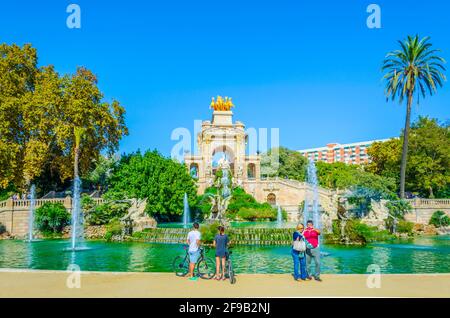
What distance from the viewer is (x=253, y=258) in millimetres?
16969

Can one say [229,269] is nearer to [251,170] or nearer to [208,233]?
[208,233]

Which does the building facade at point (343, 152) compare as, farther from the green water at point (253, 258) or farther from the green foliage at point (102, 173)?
the green water at point (253, 258)

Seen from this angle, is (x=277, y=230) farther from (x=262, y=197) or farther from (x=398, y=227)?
(x=262, y=197)

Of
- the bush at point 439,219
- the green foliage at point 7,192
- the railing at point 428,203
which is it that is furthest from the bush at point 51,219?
the bush at point 439,219

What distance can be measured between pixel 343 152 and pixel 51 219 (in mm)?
131755

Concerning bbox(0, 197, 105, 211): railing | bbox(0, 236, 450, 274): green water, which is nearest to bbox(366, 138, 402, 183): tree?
bbox(0, 236, 450, 274): green water

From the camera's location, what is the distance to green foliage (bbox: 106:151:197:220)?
32.2 meters

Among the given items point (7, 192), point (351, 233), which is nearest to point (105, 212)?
point (7, 192)

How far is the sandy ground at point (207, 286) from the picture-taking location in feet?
29.1

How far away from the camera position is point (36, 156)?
31.6 meters

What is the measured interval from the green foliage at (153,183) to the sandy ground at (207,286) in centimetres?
2002

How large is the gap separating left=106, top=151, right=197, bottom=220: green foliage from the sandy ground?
20.0 metres

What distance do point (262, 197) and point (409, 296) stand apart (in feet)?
156

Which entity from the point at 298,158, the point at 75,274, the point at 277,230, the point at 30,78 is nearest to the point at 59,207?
the point at 30,78
